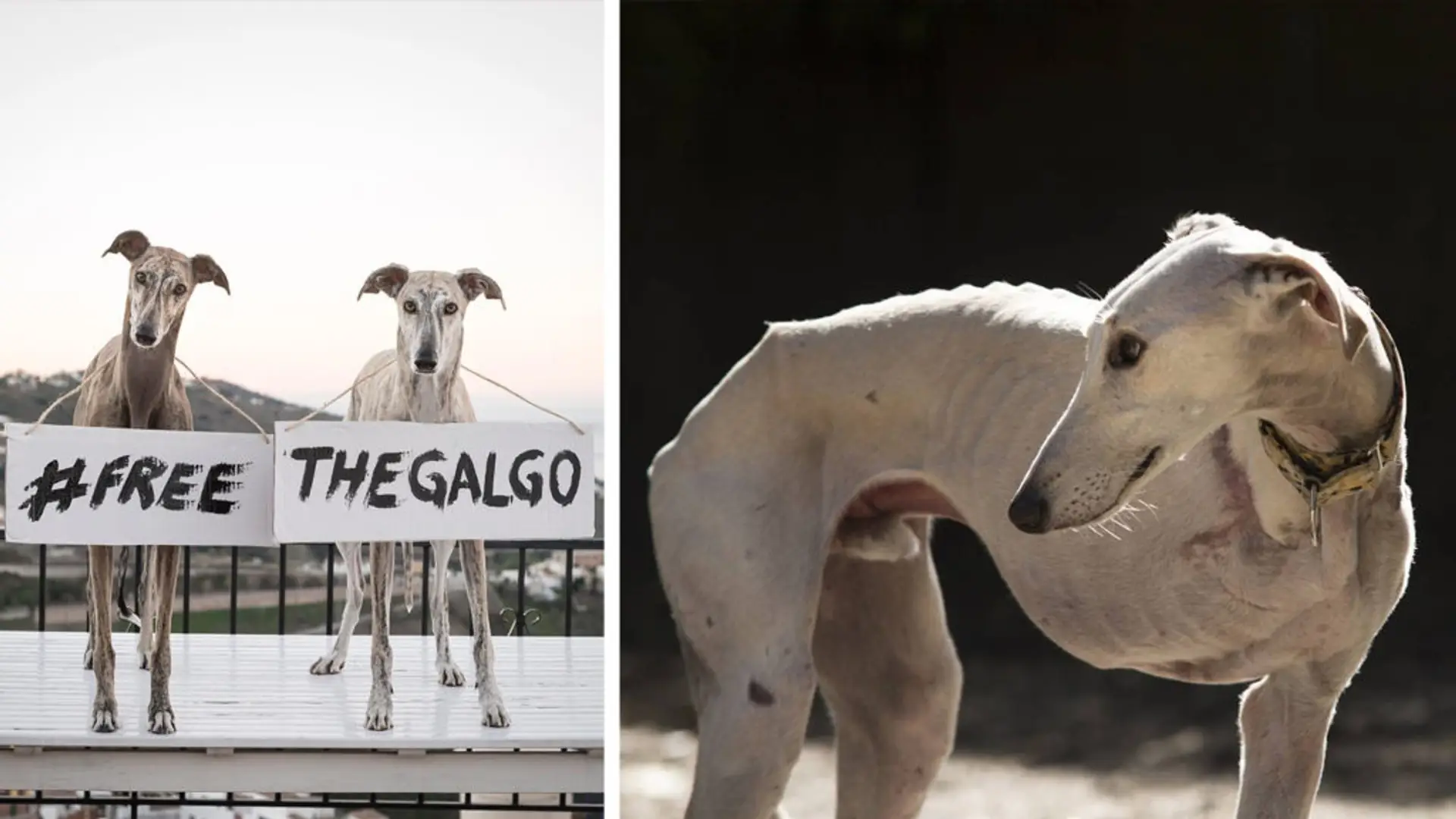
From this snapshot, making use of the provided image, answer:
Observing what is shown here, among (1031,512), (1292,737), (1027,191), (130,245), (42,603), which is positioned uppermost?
(1027,191)

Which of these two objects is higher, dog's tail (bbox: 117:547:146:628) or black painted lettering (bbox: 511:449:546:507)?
black painted lettering (bbox: 511:449:546:507)

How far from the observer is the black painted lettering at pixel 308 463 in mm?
2994

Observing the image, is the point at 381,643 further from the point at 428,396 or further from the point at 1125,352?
the point at 1125,352

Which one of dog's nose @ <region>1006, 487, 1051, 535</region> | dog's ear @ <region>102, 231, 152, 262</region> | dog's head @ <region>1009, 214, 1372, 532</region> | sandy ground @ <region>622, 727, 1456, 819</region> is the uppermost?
dog's ear @ <region>102, 231, 152, 262</region>

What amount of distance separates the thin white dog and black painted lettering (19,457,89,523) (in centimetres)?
56

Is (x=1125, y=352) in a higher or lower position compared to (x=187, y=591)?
higher

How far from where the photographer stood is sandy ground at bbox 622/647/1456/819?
3533 millimetres

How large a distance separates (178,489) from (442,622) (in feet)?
2.05

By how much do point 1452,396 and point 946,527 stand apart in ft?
3.84

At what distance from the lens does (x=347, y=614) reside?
11.5 feet

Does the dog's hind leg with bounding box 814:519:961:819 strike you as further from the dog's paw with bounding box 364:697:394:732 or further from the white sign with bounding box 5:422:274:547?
the white sign with bounding box 5:422:274:547

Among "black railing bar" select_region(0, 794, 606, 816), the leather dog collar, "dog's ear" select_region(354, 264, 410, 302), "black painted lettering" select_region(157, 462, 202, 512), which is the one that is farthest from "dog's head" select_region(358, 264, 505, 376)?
the leather dog collar

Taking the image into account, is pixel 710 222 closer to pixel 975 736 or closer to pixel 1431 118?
pixel 975 736

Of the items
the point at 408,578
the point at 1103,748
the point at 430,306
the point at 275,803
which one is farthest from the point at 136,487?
the point at 1103,748
